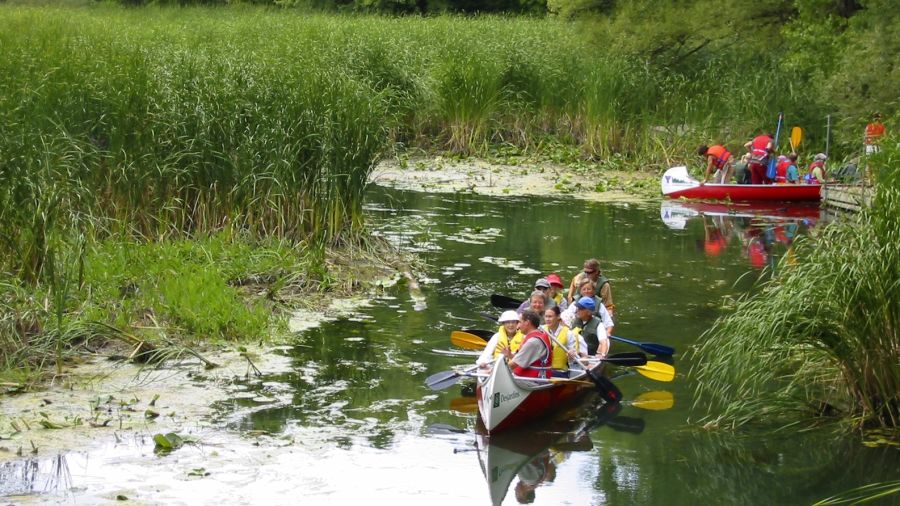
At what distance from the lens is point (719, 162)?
20.6 m

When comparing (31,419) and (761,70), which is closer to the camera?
(31,419)

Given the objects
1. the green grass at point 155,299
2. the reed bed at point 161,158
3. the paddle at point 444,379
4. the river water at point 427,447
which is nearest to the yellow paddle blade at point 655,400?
the river water at point 427,447

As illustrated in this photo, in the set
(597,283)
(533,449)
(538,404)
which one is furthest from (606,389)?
(597,283)

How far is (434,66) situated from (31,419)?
15.8m

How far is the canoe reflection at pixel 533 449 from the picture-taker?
7844mm

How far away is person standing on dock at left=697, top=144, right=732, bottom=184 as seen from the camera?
20.5 m

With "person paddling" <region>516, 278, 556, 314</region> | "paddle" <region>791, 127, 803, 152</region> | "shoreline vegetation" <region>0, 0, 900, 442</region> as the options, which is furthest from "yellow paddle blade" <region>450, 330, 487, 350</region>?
"paddle" <region>791, 127, 803, 152</region>

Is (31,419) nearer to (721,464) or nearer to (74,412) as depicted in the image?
(74,412)

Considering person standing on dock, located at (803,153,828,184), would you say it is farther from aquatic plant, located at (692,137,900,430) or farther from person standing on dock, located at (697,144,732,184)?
aquatic plant, located at (692,137,900,430)

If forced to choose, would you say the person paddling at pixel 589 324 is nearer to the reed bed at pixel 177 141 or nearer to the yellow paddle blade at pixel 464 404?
the yellow paddle blade at pixel 464 404

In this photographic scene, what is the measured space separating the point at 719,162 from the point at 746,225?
2.32 metres

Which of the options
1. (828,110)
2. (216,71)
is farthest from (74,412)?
(828,110)

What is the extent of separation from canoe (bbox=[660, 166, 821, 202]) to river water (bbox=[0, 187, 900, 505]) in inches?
290

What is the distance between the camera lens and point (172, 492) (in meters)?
7.18
